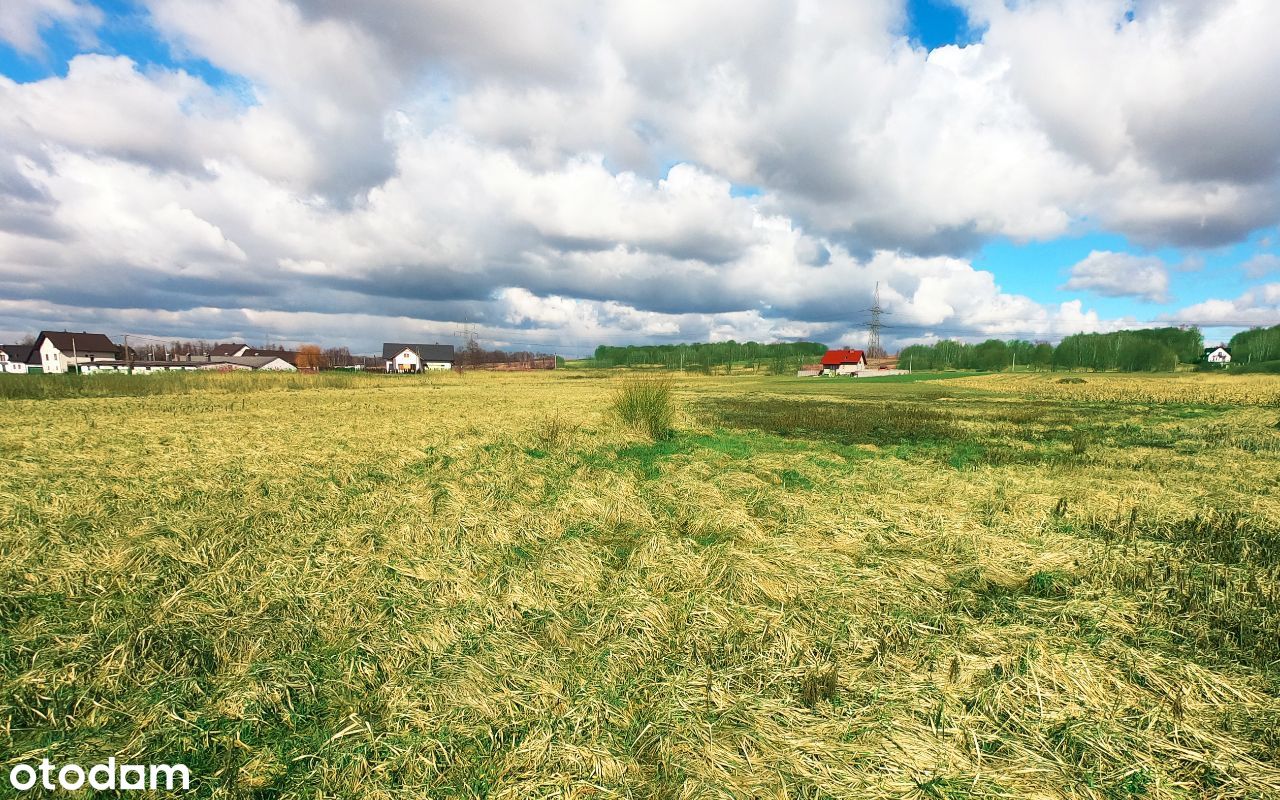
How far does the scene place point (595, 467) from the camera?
1163 cm

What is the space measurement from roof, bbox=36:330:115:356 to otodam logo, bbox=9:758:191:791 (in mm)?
137582

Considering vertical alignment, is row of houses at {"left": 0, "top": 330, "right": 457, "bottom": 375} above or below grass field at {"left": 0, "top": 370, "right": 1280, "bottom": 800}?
above

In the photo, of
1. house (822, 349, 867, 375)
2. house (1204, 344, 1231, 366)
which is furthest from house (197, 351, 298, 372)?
house (1204, 344, 1231, 366)

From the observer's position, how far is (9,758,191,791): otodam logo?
2836mm

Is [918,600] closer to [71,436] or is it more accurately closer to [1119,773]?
[1119,773]

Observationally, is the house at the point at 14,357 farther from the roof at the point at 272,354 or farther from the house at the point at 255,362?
the roof at the point at 272,354

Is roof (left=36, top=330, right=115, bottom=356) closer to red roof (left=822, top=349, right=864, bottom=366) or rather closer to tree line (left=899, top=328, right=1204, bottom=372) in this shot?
red roof (left=822, top=349, right=864, bottom=366)

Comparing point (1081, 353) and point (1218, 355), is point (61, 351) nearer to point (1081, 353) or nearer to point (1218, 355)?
point (1081, 353)

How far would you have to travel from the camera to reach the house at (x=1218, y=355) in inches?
5020

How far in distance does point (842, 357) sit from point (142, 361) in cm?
16217

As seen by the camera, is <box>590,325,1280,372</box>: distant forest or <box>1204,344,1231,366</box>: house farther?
<box>1204,344,1231,366</box>: house

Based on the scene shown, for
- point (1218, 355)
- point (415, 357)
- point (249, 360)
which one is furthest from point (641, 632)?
point (1218, 355)

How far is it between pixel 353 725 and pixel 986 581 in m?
6.44

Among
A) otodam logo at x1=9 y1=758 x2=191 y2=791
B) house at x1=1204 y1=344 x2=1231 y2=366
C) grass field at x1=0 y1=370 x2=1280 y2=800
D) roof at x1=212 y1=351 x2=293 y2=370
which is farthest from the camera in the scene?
house at x1=1204 y1=344 x2=1231 y2=366
